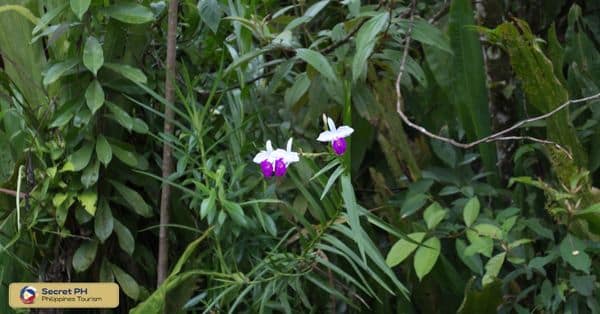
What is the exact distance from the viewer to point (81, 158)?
1562mm

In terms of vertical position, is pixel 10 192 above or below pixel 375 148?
above

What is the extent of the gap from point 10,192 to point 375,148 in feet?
2.75

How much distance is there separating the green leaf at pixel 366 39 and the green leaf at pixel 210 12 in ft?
0.85

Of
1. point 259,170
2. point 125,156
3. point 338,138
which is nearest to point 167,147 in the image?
point 125,156

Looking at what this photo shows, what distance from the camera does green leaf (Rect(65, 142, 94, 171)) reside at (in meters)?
1.55

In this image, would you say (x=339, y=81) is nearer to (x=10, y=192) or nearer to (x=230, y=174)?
(x=230, y=174)

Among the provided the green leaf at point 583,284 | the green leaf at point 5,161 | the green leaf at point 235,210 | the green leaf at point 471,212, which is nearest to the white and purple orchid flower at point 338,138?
the green leaf at point 235,210


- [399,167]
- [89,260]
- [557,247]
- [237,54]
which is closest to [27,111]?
[89,260]

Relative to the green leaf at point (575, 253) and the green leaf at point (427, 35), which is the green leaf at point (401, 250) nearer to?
the green leaf at point (575, 253)

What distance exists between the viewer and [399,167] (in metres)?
1.90

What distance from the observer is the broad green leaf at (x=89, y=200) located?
5.06ft

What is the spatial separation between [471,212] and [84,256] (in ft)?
2.43

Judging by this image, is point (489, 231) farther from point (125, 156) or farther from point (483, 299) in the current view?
point (125, 156)

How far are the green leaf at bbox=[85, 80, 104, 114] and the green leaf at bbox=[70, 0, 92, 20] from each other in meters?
0.15
